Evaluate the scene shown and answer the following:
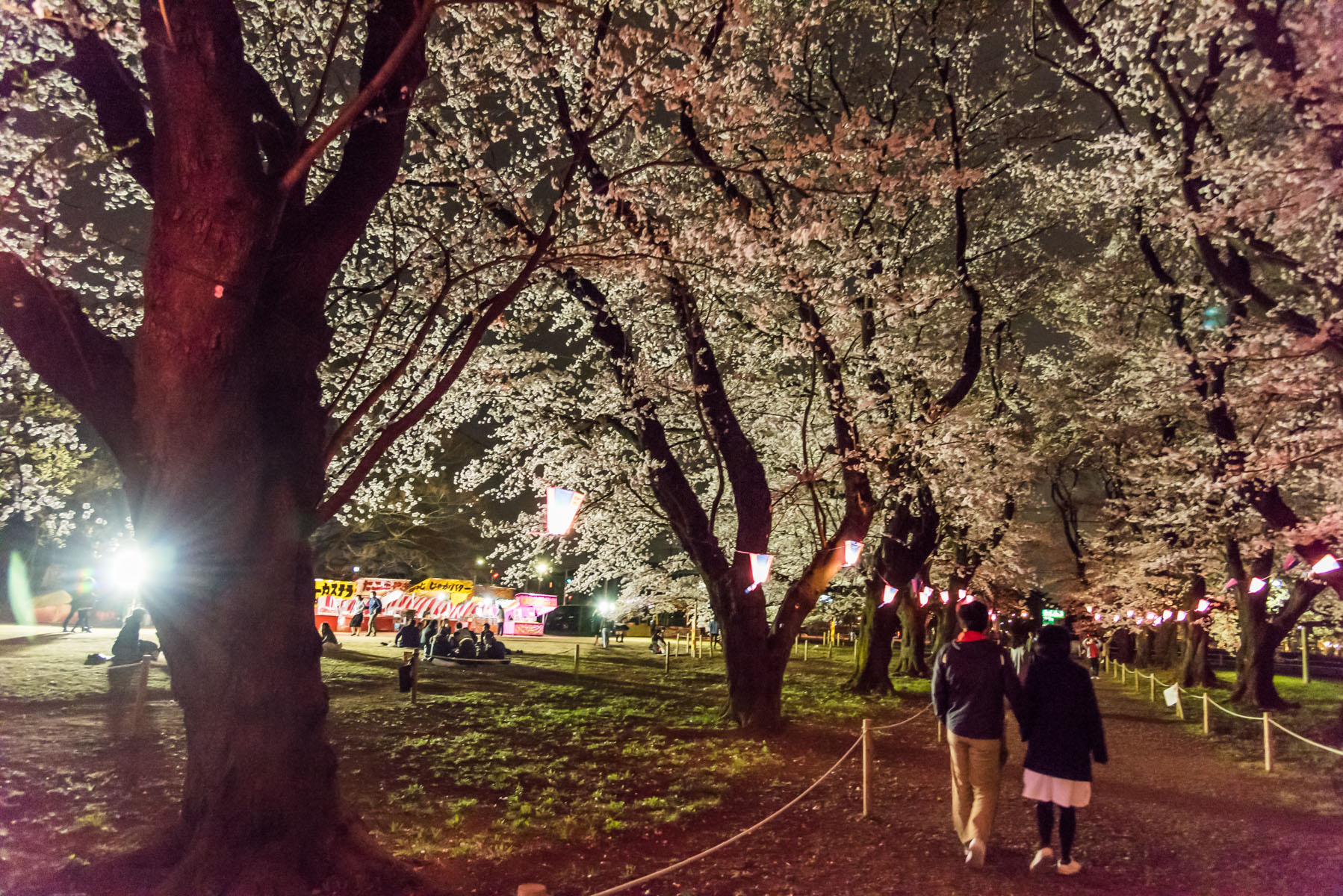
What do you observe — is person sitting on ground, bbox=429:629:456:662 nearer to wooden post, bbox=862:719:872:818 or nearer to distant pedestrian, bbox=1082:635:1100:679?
wooden post, bbox=862:719:872:818

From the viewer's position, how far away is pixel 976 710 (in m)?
5.57

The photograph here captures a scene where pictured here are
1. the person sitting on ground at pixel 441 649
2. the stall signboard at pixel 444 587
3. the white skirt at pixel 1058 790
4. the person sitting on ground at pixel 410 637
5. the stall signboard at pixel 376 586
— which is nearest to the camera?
the white skirt at pixel 1058 790

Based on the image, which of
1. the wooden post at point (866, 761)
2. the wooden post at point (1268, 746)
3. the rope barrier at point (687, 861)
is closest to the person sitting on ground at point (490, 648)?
the wooden post at point (866, 761)

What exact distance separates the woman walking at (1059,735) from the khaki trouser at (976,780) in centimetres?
22

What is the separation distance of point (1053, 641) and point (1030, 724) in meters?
0.60

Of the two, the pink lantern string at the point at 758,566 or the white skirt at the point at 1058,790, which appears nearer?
the white skirt at the point at 1058,790

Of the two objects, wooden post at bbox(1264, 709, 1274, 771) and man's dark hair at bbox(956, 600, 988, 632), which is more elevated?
man's dark hair at bbox(956, 600, 988, 632)

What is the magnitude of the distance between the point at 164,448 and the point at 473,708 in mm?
10764

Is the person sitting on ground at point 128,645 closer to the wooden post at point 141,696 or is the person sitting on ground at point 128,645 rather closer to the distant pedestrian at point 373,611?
the wooden post at point 141,696

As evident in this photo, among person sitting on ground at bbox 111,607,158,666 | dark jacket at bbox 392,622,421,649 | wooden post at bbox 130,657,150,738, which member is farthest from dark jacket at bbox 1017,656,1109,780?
dark jacket at bbox 392,622,421,649

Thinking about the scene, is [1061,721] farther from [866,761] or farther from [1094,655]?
[1094,655]

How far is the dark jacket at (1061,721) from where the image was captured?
5445 millimetres

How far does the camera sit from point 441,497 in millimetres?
35938

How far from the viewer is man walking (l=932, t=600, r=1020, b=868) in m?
5.55
